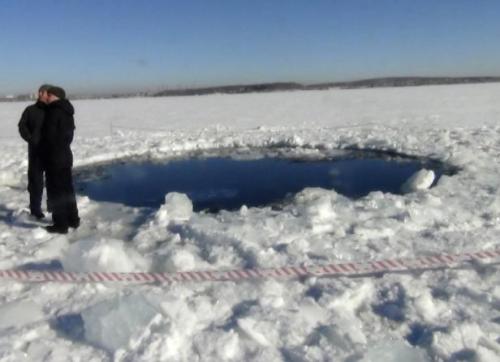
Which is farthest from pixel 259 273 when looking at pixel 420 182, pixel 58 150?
pixel 420 182

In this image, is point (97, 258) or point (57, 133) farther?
point (57, 133)

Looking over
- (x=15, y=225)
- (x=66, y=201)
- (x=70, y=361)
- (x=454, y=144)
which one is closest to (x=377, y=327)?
(x=70, y=361)

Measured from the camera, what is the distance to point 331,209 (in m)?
5.69

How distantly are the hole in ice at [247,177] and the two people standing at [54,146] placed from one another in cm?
168

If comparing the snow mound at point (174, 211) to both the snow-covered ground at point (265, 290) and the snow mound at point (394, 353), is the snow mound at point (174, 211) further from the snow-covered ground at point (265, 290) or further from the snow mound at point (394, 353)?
the snow mound at point (394, 353)

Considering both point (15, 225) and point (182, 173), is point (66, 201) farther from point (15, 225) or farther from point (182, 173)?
point (182, 173)

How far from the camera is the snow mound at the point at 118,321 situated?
3.13m

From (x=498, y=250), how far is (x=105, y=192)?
18.0 ft

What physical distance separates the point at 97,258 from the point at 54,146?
4.54 feet

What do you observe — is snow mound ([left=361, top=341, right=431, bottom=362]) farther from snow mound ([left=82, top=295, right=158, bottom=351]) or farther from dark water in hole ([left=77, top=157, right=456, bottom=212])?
dark water in hole ([left=77, top=157, right=456, bottom=212])

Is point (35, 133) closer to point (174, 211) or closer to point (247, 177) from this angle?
point (174, 211)

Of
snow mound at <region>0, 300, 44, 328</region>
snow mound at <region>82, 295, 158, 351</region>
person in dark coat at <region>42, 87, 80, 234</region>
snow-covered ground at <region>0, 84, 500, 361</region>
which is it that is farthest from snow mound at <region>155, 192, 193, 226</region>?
snow mound at <region>82, 295, 158, 351</region>

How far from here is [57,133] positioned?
4965mm

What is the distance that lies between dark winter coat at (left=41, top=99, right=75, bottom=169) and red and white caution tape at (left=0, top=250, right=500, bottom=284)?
123 centimetres
